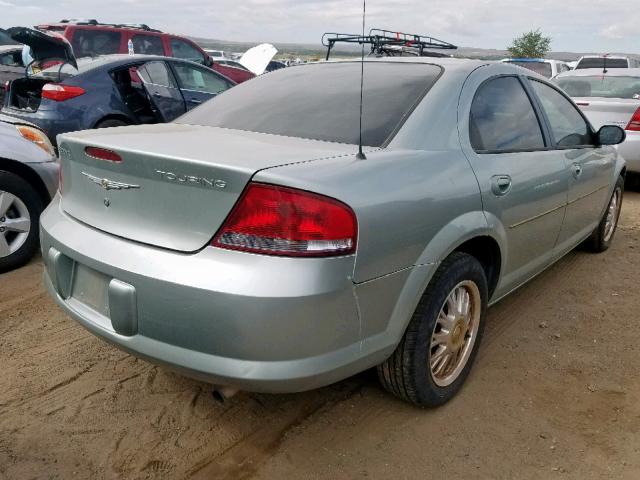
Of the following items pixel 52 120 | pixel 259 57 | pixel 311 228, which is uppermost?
pixel 259 57

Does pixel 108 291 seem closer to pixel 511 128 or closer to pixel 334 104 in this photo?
pixel 334 104

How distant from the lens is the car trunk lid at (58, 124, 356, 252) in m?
1.90

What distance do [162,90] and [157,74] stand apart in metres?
0.20

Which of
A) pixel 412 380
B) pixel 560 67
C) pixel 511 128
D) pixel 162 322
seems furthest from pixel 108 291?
pixel 560 67

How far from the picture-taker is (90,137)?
2.31 meters

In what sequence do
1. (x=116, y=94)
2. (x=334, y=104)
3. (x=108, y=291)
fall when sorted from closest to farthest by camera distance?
1. (x=108, y=291)
2. (x=334, y=104)
3. (x=116, y=94)

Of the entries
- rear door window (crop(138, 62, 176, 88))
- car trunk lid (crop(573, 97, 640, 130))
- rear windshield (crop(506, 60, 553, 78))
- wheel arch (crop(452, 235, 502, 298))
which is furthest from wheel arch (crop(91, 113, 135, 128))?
rear windshield (crop(506, 60, 553, 78))

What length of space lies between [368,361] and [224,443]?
2.32ft

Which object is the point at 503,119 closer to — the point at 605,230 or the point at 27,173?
the point at 605,230

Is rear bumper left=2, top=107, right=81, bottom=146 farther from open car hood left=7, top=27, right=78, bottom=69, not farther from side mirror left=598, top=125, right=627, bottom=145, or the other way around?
side mirror left=598, top=125, right=627, bottom=145

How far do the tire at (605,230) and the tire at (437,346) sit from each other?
240 centimetres

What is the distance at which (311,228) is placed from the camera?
182 centimetres

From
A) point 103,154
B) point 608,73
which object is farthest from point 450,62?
point 608,73

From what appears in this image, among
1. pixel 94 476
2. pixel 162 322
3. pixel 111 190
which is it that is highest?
pixel 111 190
